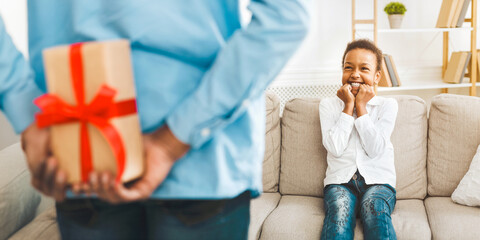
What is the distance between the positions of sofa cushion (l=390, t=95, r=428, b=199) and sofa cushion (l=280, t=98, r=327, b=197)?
1.11 feet

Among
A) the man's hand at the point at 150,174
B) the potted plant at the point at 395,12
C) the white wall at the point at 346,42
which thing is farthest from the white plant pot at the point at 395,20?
the man's hand at the point at 150,174

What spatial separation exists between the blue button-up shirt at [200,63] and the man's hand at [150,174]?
2 cm

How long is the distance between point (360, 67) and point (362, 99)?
0.20m

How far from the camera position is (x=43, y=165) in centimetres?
50

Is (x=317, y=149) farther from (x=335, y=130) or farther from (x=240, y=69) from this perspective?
(x=240, y=69)

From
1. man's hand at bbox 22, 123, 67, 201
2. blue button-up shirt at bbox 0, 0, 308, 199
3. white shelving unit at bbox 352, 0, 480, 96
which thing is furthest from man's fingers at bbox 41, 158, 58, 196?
white shelving unit at bbox 352, 0, 480, 96

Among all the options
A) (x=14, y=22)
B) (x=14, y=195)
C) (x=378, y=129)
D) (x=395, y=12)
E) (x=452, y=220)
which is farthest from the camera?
(x=395, y=12)

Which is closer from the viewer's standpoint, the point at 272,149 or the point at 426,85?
the point at 272,149

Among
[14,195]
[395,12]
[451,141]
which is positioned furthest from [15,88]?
[395,12]

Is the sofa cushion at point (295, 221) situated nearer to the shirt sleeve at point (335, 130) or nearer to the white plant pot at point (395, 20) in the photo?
the shirt sleeve at point (335, 130)

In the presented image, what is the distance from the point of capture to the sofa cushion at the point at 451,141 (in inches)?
74.0

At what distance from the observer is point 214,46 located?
0.53m

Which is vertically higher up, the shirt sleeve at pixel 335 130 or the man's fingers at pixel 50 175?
the man's fingers at pixel 50 175

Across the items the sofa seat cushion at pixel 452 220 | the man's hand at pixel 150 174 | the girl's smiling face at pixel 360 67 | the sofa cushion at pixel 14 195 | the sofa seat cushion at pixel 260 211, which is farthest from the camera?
the girl's smiling face at pixel 360 67
